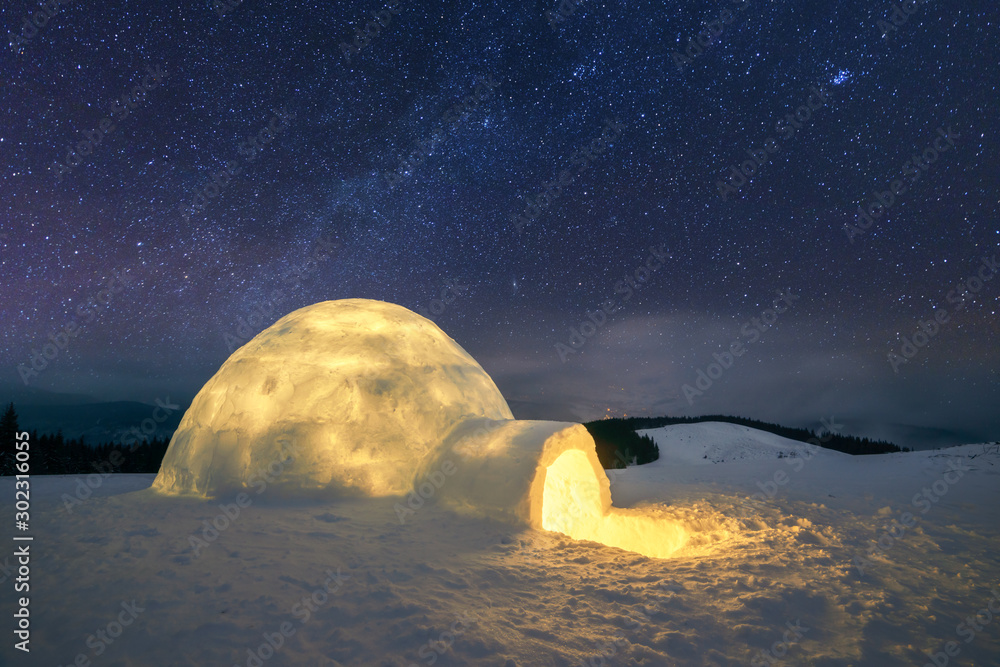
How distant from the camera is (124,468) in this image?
31.7 metres

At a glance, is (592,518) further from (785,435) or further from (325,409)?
(785,435)

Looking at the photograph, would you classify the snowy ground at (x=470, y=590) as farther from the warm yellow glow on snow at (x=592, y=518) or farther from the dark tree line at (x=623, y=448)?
the dark tree line at (x=623, y=448)

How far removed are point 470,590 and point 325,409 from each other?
15.0 ft

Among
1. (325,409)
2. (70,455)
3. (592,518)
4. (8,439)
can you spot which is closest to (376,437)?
(325,409)

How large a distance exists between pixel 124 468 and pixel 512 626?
39040 mm

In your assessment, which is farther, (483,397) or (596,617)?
(483,397)

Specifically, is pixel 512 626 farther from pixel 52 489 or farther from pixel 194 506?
pixel 52 489

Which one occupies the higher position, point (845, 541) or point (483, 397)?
point (483, 397)

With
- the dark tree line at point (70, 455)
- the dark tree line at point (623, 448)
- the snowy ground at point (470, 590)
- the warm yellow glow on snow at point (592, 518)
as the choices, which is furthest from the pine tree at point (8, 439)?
the dark tree line at point (623, 448)

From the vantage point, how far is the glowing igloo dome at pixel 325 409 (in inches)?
304

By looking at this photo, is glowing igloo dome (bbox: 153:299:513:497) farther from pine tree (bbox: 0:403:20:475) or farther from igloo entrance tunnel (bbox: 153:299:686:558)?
pine tree (bbox: 0:403:20:475)

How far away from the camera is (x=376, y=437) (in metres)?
8.02

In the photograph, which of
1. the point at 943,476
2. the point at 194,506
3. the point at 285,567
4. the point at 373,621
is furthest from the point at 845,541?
the point at 194,506

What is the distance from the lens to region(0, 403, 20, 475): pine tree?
24031 mm
